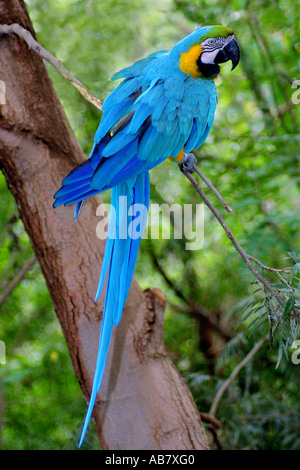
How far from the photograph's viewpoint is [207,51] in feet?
2.49

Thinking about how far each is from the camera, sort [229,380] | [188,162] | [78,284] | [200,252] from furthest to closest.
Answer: [200,252], [229,380], [78,284], [188,162]

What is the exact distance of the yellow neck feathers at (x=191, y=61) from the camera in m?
0.77

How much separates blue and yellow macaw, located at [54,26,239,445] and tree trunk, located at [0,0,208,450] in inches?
11.4

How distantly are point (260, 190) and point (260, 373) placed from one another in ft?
2.10

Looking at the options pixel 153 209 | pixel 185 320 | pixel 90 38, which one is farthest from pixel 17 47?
pixel 185 320

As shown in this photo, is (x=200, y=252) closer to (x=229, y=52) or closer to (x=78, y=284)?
(x=78, y=284)

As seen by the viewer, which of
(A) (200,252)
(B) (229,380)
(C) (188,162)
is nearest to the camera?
(C) (188,162)

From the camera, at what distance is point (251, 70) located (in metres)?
1.71

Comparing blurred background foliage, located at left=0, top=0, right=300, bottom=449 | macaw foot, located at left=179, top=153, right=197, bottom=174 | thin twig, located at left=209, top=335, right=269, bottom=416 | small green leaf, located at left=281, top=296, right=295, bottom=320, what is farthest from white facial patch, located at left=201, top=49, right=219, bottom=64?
thin twig, located at left=209, top=335, right=269, bottom=416

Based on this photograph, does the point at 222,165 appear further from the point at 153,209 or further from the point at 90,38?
the point at 90,38

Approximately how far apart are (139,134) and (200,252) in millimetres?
1120

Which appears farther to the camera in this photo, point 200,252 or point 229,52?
point 200,252

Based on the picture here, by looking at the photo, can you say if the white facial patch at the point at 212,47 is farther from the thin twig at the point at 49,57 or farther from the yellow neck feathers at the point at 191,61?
the thin twig at the point at 49,57

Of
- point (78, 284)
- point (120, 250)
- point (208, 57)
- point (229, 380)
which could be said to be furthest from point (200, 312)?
point (208, 57)
